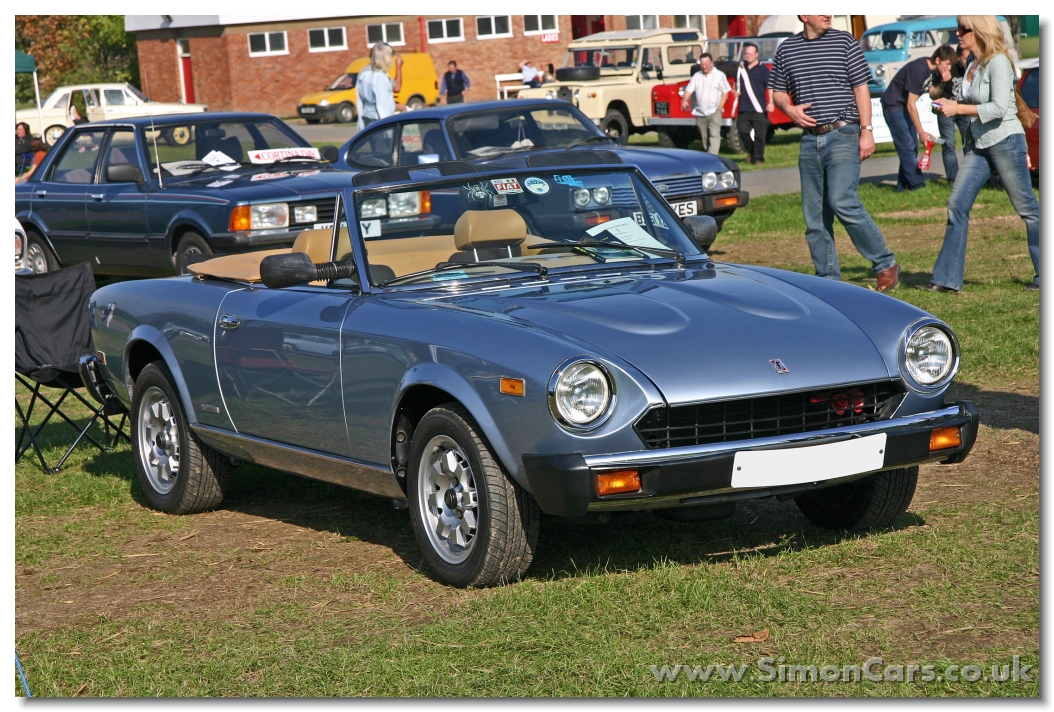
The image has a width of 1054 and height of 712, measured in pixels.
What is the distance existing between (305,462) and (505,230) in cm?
123

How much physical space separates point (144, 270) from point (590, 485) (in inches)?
360

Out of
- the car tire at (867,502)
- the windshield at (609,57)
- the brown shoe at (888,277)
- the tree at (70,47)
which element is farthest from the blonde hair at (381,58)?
the tree at (70,47)

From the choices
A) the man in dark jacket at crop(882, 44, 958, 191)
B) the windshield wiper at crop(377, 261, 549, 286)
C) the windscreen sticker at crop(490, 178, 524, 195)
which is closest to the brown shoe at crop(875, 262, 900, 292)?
the windscreen sticker at crop(490, 178, 524, 195)

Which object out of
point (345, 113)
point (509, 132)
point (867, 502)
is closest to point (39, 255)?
point (509, 132)

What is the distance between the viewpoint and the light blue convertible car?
14.0ft

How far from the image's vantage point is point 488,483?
14.6 feet

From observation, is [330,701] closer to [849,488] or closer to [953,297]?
[849,488]

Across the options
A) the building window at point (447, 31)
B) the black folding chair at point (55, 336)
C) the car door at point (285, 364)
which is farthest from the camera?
the building window at point (447, 31)

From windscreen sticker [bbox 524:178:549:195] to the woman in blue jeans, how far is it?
15.7 feet

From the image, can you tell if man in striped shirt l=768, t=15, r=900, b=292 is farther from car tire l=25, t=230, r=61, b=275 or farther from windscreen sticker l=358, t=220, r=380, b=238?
car tire l=25, t=230, r=61, b=275

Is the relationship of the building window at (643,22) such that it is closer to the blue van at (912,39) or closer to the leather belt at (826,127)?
the blue van at (912,39)

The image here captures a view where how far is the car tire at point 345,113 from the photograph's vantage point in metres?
43.6

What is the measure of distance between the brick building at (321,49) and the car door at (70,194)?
38808 mm

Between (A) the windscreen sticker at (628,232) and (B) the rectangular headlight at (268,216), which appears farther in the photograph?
(B) the rectangular headlight at (268,216)
